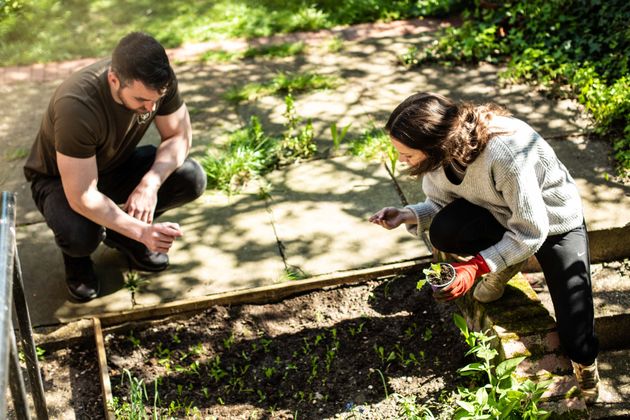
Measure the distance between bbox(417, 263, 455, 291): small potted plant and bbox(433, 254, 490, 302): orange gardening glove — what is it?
19mm

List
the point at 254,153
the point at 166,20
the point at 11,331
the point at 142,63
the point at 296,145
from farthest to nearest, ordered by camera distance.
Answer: the point at 166,20, the point at 296,145, the point at 254,153, the point at 142,63, the point at 11,331

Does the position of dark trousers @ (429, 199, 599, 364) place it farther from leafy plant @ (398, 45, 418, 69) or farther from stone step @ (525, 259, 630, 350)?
leafy plant @ (398, 45, 418, 69)

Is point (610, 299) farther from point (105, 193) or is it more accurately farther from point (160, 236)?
point (105, 193)

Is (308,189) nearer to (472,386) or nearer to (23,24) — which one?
(472,386)

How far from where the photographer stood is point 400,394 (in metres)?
3.55

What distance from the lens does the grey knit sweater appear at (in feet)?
10.5

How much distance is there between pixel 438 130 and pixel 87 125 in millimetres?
1700

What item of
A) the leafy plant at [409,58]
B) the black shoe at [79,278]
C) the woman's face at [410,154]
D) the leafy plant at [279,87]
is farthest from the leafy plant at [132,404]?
the leafy plant at [409,58]

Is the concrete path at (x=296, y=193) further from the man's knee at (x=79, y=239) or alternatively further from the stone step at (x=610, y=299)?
the man's knee at (x=79, y=239)

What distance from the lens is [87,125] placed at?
3.71 m

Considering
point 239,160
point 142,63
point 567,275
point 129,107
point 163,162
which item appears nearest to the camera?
point 567,275

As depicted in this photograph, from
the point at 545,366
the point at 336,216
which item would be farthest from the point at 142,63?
the point at 545,366

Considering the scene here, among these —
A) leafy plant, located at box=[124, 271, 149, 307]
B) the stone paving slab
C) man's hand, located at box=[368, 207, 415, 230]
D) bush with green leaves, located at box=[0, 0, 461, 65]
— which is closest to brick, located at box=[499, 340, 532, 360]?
man's hand, located at box=[368, 207, 415, 230]

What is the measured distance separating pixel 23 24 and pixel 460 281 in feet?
18.6
